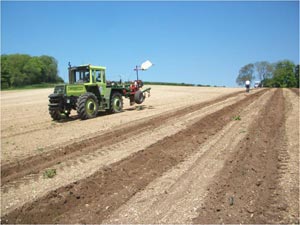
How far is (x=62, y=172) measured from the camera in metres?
6.56

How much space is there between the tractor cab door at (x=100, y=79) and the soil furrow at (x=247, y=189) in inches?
340

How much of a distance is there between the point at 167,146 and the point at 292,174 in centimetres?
330

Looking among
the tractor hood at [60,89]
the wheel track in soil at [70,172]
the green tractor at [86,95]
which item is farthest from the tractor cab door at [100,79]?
the wheel track in soil at [70,172]

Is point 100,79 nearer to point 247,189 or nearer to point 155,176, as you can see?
point 155,176

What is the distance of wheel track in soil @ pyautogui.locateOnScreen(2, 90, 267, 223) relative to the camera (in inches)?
190

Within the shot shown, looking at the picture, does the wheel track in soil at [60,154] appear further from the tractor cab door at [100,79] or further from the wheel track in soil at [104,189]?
the tractor cab door at [100,79]

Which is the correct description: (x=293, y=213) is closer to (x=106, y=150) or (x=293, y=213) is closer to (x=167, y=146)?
(x=167, y=146)

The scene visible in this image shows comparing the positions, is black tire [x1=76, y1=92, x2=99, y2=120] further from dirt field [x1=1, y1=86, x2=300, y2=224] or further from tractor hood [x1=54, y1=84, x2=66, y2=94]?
dirt field [x1=1, y1=86, x2=300, y2=224]

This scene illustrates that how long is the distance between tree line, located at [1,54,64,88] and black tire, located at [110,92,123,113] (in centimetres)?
5702

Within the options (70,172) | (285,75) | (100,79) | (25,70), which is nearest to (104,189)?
(70,172)

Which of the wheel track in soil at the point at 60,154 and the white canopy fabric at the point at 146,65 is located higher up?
the white canopy fabric at the point at 146,65

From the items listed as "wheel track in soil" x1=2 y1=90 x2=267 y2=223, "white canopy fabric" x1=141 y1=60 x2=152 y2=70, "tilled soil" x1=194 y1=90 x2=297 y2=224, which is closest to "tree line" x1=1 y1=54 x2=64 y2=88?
"white canopy fabric" x1=141 y1=60 x2=152 y2=70

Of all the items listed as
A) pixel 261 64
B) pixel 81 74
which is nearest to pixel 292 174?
pixel 81 74

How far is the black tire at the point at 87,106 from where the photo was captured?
1391cm
